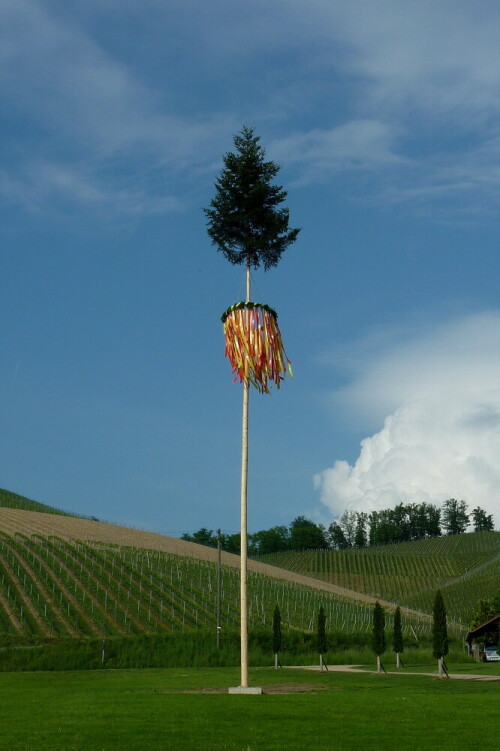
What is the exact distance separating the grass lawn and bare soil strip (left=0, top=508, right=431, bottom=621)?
72.1 meters

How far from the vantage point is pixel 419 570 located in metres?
154

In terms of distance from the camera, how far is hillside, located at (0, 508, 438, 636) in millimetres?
66625

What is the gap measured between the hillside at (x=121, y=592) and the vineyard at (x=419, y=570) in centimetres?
2040

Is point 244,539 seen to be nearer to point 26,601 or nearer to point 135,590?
point 26,601

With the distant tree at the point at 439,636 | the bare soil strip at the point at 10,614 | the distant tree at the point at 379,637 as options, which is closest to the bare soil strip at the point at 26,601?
the bare soil strip at the point at 10,614

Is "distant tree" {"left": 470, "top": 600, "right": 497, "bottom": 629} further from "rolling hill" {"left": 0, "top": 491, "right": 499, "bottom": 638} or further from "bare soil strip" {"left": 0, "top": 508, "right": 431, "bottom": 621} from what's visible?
"bare soil strip" {"left": 0, "top": 508, "right": 431, "bottom": 621}

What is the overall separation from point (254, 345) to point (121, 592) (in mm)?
51225

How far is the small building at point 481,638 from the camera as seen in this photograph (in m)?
53.1

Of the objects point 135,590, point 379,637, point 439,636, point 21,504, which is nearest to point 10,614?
point 135,590

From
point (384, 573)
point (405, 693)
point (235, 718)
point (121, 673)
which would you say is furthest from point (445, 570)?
point (235, 718)

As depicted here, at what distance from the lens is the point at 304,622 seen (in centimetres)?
7419

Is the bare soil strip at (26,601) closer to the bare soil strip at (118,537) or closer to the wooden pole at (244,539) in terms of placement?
the bare soil strip at (118,537)

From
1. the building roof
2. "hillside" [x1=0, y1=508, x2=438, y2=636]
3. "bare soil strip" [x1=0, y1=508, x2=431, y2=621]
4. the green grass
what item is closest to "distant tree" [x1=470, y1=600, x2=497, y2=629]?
the green grass

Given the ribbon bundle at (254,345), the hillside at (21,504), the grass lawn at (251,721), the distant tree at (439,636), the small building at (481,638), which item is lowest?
the grass lawn at (251,721)
